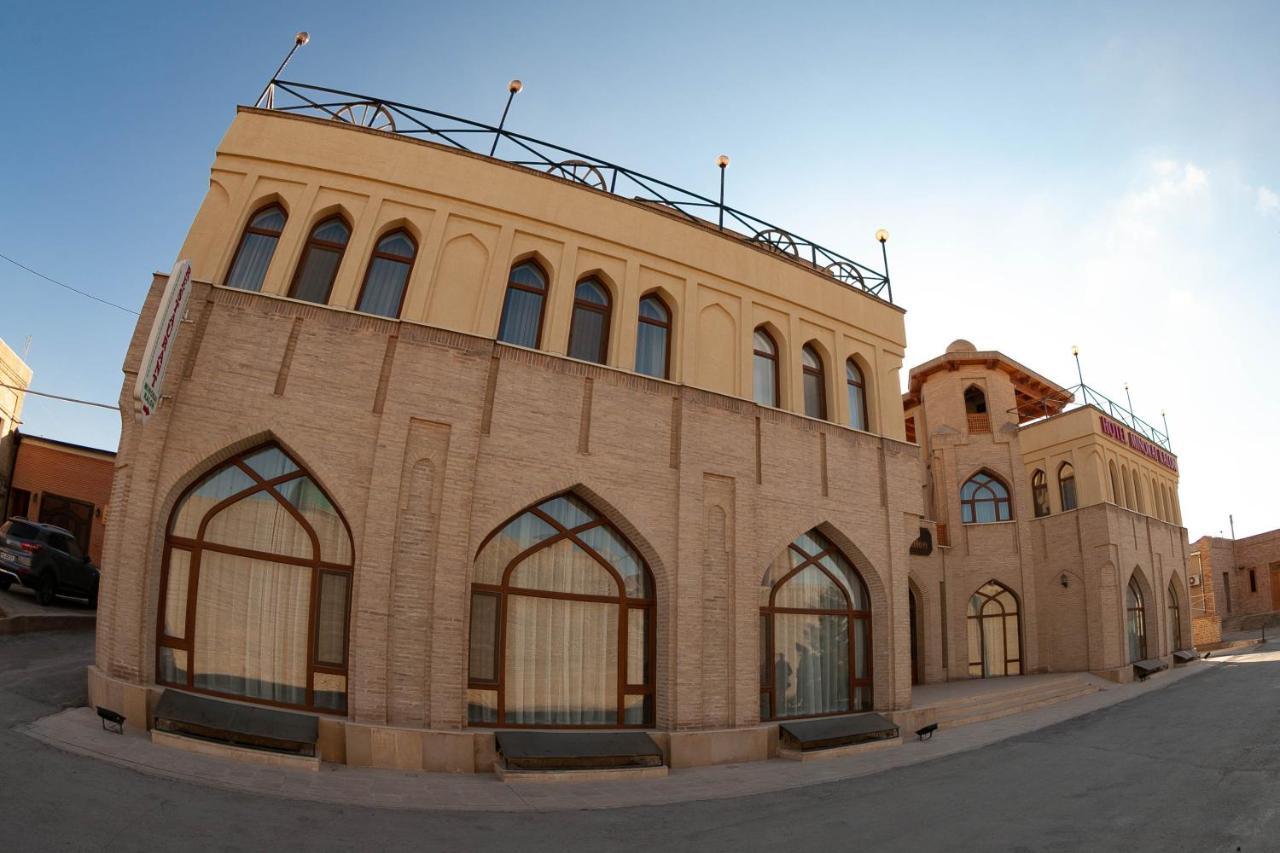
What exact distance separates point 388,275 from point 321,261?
985mm

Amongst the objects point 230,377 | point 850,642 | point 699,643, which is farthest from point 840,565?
point 230,377

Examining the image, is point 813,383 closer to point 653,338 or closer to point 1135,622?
point 653,338

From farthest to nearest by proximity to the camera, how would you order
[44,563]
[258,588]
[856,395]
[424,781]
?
[44,563] < [856,395] < [258,588] < [424,781]

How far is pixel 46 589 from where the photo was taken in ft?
51.1

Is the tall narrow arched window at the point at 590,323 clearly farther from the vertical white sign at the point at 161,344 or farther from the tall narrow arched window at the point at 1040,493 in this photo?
the tall narrow arched window at the point at 1040,493

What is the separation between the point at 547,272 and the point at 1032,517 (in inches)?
767

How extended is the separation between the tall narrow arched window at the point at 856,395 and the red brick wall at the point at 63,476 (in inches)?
834

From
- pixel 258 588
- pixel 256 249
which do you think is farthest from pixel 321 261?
pixel 258 588

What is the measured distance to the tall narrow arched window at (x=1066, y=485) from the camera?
22708 mm

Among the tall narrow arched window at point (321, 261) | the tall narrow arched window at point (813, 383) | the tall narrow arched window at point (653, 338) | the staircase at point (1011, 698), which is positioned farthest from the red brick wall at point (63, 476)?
the staircase at point (1011, 698)

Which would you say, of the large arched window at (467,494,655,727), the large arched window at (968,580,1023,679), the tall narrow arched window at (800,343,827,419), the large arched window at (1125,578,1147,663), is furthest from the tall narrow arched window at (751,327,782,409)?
the large arched window at (1125,578,1147,663)

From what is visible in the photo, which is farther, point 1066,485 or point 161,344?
point 1066,485

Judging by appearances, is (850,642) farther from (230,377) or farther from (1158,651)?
(1158,651)

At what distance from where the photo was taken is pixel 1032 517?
23047mm
